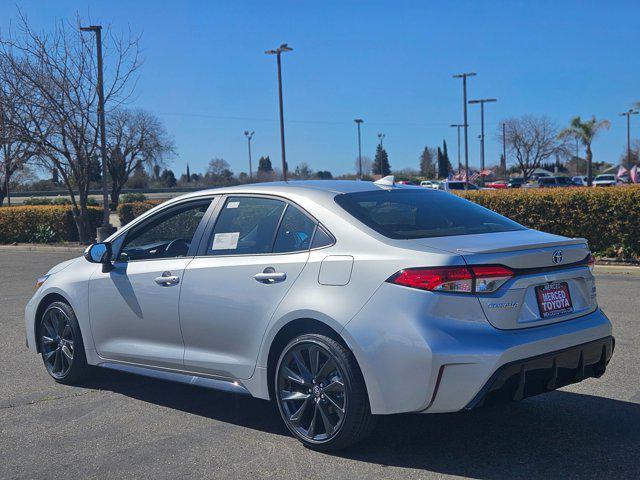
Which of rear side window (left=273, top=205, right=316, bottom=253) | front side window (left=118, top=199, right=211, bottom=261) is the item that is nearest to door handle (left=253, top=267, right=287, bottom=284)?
rear side window (left=273, top=205, right=316, bottom=253)

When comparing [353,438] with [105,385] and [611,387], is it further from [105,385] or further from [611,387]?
A: [105,385]

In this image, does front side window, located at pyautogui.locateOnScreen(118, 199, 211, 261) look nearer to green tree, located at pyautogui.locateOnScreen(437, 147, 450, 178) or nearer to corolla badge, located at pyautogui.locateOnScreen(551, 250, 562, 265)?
corolla badge, located at pyautogui.locateOnScreen(551, 250, 562, 265)

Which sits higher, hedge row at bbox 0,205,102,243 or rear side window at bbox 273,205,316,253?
rear side window at bbox 273,205,316,253

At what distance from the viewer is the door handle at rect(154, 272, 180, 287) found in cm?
521

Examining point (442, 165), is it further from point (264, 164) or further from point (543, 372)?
point (543, 372)

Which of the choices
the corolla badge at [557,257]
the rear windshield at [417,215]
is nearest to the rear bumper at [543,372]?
the corolla badge at [557,257]

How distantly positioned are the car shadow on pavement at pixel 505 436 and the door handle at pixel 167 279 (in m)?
1.00

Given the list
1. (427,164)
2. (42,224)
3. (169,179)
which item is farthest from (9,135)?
(427,164)

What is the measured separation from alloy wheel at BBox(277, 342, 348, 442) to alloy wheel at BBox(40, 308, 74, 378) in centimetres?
238

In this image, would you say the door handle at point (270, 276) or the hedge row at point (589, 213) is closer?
the door handle at point (270, 276)

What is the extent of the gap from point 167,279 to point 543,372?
2.62 m

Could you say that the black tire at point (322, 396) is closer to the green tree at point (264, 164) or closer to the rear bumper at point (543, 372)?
the rear bumper at point (543, 372)

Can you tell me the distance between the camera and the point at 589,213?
1441 centimetres

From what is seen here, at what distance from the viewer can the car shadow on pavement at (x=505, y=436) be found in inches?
163
